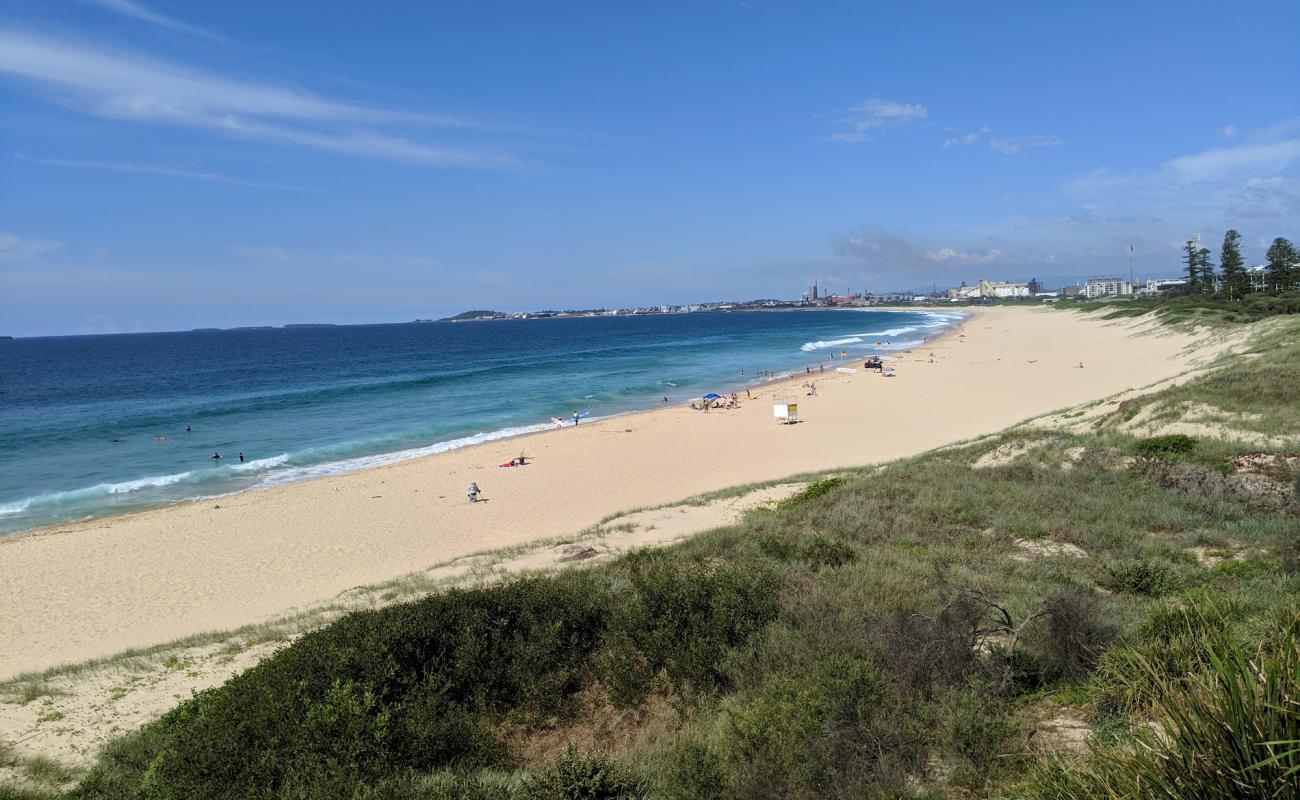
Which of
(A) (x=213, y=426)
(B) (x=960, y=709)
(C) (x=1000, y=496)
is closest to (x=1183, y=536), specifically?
(C) (x=1000, y=496)

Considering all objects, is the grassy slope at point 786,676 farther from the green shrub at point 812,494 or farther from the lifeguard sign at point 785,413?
the lifeguard sign at point 785,413

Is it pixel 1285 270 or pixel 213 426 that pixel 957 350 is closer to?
pixel 1285 270

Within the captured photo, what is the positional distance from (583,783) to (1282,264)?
83.4m

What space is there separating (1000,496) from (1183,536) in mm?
2793

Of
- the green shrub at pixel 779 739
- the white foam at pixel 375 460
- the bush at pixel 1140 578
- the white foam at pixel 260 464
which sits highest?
the green shrub at pixel 779 739

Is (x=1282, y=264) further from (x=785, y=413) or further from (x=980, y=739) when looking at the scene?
(x=980, y=739)

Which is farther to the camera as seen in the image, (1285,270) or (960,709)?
(1285,270)

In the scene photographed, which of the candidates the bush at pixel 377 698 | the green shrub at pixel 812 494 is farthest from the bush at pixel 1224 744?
the green shrub at pixel 812 494

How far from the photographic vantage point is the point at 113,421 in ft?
132

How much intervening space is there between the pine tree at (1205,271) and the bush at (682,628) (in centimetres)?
9459

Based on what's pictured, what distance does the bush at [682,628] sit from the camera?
20.5ft

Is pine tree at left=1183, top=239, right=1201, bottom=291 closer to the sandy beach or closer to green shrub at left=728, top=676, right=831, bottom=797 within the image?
the sandy beach

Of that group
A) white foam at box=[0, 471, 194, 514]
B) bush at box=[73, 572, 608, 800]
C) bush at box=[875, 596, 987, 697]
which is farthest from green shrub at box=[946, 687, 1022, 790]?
white foam at box=[0, 471, 194, 514]

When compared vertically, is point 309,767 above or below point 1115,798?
below
